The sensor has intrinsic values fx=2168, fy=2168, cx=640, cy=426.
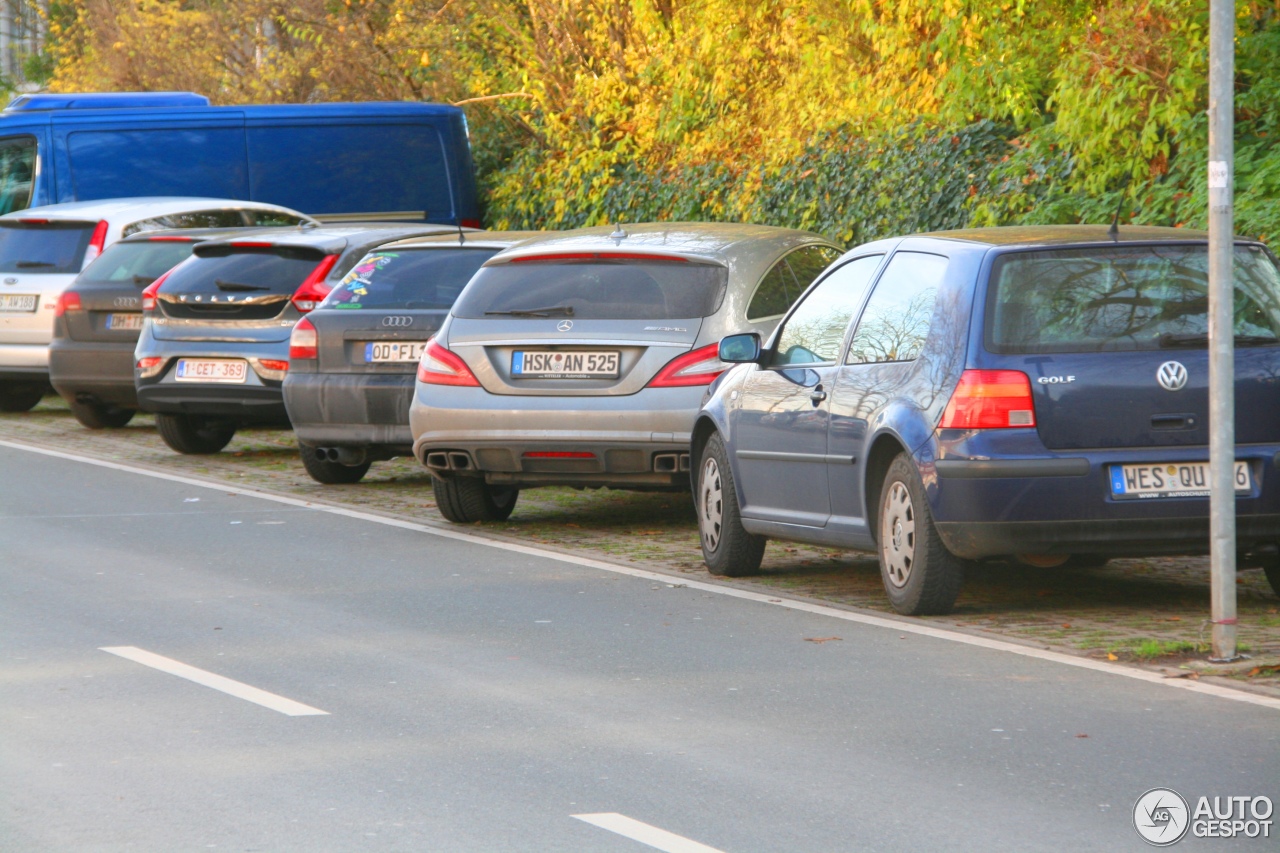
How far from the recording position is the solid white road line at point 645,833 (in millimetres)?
5242

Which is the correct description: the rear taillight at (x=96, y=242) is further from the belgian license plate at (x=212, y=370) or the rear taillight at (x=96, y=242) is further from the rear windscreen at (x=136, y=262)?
the belgian license plate at (x=212, y=370)

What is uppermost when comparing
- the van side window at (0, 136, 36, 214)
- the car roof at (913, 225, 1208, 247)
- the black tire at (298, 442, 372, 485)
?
the van side window at (0, 136, 36, 214)

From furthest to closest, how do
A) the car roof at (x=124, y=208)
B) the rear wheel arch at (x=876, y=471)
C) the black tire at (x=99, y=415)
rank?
the car roof at (x=124, y=208) → the black tire at (x=99, y=415) → the rear wheel arch at (x=876, y=471)

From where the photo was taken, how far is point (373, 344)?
533 inches

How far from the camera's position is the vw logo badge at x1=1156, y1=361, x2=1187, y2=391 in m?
8.38

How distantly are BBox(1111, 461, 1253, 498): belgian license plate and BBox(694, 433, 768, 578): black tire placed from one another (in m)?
2.31

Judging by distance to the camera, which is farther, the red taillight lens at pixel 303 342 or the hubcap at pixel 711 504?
the red taillight lens at pixel 303 342

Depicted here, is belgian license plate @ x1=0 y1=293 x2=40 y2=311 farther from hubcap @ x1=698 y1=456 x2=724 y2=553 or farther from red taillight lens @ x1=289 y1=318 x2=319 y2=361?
hubcap @ x1=698 y1=456 x2=724 y2=553

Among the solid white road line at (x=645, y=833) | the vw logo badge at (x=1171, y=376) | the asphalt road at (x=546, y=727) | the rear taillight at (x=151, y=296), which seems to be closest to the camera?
the solid white road line at (x=645, y=833)

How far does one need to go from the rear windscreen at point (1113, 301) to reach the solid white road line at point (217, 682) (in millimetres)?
3059

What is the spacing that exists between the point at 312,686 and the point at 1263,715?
3.14 m

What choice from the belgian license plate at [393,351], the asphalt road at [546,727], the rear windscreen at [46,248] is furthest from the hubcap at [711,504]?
the rear windscreen at [46,248]

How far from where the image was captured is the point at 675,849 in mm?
5234

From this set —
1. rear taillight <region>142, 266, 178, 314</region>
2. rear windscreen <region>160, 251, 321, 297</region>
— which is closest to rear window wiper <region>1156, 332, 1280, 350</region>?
rear windscreen <region>160, 251, 321, 297</region>
